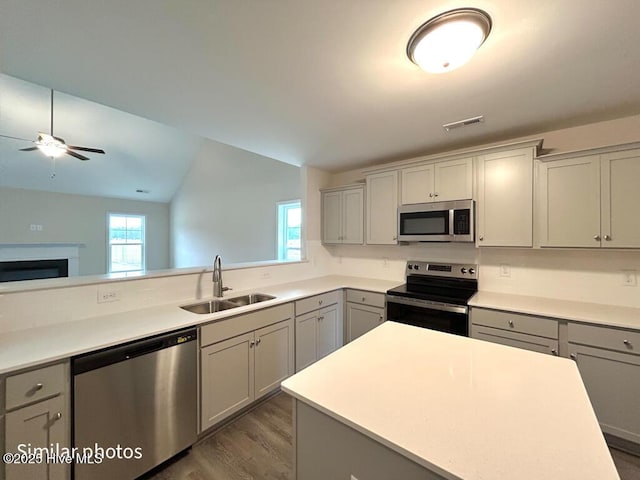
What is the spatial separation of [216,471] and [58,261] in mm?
6651

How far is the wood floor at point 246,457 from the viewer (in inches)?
61.9

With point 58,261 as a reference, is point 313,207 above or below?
above

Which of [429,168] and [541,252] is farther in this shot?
[429,168]

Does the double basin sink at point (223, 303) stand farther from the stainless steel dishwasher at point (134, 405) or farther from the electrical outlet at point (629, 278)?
the electrical outlet at point (629, 278)

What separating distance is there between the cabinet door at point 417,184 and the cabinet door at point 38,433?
2957 millimetres

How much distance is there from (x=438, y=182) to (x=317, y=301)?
1721 millimetres

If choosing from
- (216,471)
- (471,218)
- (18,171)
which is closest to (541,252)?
(471,218)

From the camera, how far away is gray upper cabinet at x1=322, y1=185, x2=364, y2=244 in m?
3.22

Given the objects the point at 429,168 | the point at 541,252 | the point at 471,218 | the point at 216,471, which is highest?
the point at 429,168

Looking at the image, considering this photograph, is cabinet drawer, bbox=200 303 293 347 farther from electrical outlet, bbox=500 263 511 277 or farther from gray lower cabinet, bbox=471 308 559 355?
electrical outlet, bbox=500 263 511 277

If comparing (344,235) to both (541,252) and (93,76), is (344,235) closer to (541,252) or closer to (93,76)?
(541,252)

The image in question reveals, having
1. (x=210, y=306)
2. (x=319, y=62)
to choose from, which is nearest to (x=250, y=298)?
(x=210, y=306)

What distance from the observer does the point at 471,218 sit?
2.37 m

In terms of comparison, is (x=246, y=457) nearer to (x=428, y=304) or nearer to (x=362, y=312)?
(x=362, y=312)
